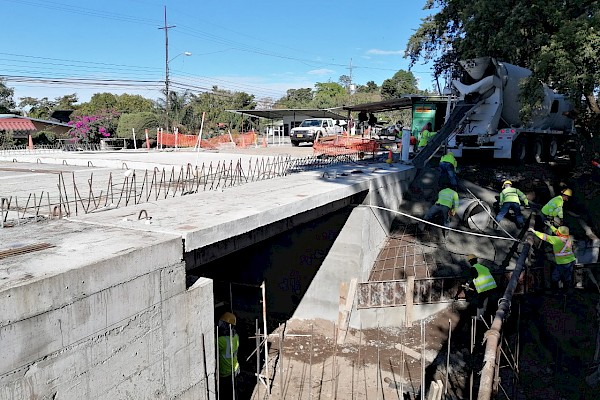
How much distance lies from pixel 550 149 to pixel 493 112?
4.91m

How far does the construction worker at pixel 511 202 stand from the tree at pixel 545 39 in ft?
9.87

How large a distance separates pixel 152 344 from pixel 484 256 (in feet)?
33.2

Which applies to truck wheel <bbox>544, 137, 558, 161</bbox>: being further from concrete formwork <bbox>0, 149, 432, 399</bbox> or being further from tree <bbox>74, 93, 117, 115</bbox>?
tree <bbox>74, 93, 117, 115</bbox>

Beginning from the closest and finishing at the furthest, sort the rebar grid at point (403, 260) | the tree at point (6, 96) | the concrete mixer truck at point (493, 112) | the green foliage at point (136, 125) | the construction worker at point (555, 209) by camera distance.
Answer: the construction worker at point (555, 209)
the rebar grid at point (403, 260)
the concrete mixer truck at point (493, 112)
the green foliage at point (136, 125)
the tree at point (6, 96)

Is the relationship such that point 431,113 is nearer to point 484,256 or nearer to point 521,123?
point 521,123

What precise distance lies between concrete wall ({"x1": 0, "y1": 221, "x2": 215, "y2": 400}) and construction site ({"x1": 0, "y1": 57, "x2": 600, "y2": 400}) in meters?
0.02

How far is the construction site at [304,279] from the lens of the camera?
15.3ft

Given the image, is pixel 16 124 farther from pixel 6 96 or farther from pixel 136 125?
pixel 6 96

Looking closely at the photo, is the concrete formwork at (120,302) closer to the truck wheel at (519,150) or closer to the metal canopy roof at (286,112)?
the truck wheel at (519,150)

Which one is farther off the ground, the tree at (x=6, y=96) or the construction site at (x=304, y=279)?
the tree at (x=6, y=96)

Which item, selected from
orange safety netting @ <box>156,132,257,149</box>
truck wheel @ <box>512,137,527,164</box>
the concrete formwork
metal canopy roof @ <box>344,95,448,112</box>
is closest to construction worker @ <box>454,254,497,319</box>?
the concrete formwork

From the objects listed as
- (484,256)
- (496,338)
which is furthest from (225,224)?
(484,256)

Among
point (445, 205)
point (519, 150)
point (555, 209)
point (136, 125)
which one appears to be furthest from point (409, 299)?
point (136, 125)

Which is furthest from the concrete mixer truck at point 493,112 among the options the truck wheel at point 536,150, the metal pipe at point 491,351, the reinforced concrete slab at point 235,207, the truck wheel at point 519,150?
the metal pipe at point 491,351
